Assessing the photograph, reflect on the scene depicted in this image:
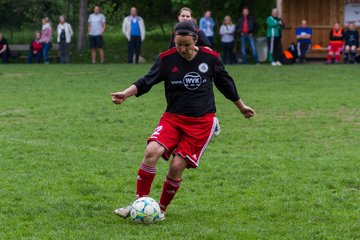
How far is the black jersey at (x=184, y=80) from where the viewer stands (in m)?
6.94

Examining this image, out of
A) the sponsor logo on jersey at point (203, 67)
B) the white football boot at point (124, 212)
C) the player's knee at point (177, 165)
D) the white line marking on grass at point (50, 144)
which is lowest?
the white line marking on grass at point (50, 144)

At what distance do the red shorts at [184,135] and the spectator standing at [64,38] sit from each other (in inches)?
907

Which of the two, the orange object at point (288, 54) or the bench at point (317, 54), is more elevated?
the orange object at point (288, 54)

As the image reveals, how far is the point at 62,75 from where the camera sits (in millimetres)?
23453

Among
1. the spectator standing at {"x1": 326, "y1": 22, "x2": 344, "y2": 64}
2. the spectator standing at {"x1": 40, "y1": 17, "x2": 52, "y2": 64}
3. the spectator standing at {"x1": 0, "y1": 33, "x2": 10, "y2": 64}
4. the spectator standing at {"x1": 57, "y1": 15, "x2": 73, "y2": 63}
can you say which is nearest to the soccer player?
the spectator standing at {"x1": 326, "y1": 22, "x2": 344, "y2": 64}

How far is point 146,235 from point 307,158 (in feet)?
14.1

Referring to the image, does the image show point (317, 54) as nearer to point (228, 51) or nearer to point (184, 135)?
point (228, 51)

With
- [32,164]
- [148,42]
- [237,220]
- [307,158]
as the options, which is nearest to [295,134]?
[307,158]

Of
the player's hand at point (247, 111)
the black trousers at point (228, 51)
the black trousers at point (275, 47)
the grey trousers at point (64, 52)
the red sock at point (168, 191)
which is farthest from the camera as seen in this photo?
the grey trousers at point (64, 52)

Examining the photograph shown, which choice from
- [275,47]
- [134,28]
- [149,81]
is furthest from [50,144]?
[275,47]

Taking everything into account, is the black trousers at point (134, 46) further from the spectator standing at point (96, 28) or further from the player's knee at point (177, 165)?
the player's knee at point (177, 165)

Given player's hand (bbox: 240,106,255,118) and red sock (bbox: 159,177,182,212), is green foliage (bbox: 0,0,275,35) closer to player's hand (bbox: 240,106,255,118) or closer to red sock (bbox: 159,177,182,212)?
Answer: player's hand (bbox: 240,106,255,118)

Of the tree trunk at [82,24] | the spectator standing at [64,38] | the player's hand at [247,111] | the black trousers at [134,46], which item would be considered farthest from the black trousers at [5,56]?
the player's hand at [247,111]

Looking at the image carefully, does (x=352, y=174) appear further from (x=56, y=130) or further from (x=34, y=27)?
(x=34, y=27)
